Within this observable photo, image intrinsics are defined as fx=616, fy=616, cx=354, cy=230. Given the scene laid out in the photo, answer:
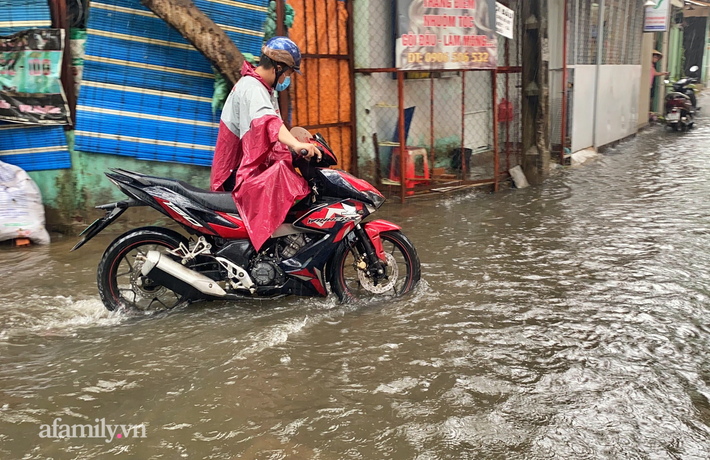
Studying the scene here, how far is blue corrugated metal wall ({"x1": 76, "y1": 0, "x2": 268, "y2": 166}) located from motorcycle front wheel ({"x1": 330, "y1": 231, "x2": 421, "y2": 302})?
2.87m

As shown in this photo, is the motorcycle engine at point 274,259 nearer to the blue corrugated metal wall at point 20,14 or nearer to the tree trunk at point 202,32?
the tree trunk at point 202,32

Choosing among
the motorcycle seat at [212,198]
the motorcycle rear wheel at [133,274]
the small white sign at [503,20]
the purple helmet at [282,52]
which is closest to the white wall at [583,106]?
the small white sign at [503,20]

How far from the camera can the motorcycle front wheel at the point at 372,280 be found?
461 centimetres

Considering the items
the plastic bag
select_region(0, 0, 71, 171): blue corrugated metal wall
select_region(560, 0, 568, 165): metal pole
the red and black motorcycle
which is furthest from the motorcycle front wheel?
select_region(560, 0, 568, 165): metal pole

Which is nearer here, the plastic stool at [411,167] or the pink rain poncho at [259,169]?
the pink rain poncho at [259,169]

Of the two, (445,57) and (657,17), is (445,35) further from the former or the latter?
(657,17)

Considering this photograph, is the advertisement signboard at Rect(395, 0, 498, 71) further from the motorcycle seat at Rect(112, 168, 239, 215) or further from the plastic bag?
the plastic bag

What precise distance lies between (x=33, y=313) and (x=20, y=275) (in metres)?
1.01

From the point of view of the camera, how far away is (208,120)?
6.80 metres

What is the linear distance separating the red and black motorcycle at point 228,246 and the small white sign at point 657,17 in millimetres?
13557

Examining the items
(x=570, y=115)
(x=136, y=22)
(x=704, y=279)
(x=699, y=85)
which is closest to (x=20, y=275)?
(x=136, y=22)

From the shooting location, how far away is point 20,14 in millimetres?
5945

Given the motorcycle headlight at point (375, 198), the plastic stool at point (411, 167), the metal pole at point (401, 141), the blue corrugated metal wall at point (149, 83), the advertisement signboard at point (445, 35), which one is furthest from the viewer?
the plastic stool at point (411, 167)

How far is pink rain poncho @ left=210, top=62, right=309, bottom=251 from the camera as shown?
4.17 metres
